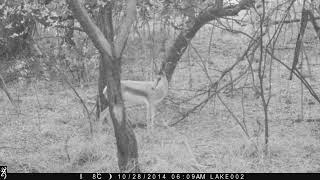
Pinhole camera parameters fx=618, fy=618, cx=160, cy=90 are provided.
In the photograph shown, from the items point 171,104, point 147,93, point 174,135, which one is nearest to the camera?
point 174,135

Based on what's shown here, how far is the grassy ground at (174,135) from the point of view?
739 cm

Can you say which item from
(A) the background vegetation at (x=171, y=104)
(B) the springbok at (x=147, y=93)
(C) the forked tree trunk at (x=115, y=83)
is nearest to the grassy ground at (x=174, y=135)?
(A) the background vegetation at (x=171, y=104)

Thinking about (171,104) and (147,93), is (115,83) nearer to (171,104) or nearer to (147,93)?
(147,93)

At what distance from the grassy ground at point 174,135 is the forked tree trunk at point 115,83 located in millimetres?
738

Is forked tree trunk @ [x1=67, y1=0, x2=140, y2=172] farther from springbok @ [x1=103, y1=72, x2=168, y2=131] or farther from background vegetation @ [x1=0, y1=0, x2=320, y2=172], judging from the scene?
springbok @ [x1=103, y1=72, x2=168, y2=131]

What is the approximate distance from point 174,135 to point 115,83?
Answer: 2.72 meters

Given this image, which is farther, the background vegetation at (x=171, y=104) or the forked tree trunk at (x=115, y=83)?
the background vegetation at (x=171, y=104)

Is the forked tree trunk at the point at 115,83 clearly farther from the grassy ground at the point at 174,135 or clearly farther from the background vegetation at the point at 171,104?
the grassy ground at the point at 174,135

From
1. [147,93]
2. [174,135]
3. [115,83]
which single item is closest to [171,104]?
[147,93]

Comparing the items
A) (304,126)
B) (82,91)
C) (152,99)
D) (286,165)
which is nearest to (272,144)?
(286,165)

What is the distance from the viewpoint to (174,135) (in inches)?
342

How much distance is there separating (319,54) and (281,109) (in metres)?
3.68

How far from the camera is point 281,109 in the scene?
32.5 ft

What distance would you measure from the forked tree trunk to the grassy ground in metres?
0.74
